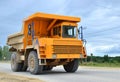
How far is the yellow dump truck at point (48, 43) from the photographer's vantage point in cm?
1978

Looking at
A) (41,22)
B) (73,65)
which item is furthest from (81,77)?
(41,22)

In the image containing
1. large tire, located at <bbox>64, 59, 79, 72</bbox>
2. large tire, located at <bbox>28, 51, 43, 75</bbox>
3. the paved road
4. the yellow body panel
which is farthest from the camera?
large tire, located at <bbox>64, 59, 79, 72</bbox>

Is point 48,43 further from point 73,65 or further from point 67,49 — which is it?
point 73,65

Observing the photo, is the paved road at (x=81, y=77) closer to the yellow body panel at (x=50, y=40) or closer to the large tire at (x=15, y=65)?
the yellow body panel at (x=50, y=40)

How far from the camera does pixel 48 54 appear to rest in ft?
64.4

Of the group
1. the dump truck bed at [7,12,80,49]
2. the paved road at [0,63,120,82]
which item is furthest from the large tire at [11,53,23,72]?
the paved road at [0,63,120,82]

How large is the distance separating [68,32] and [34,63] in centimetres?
299

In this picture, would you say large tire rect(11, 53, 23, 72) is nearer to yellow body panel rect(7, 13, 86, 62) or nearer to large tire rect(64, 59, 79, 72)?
yellow body panel rect(7, 13, 86, 62)

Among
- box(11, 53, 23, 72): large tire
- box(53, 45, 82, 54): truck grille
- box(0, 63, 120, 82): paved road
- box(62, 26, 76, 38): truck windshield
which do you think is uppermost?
box(62, 26, 76, 38): truck windshield

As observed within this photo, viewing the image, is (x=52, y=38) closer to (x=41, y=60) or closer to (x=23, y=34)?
(x=41, y=60)

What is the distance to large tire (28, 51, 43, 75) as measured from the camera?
2009 cm

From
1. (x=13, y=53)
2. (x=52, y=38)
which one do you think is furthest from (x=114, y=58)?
(x=52, y=38)

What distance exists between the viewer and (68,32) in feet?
70.3

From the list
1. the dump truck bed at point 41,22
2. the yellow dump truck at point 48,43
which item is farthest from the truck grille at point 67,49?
the dump truck bed at point 41,22
